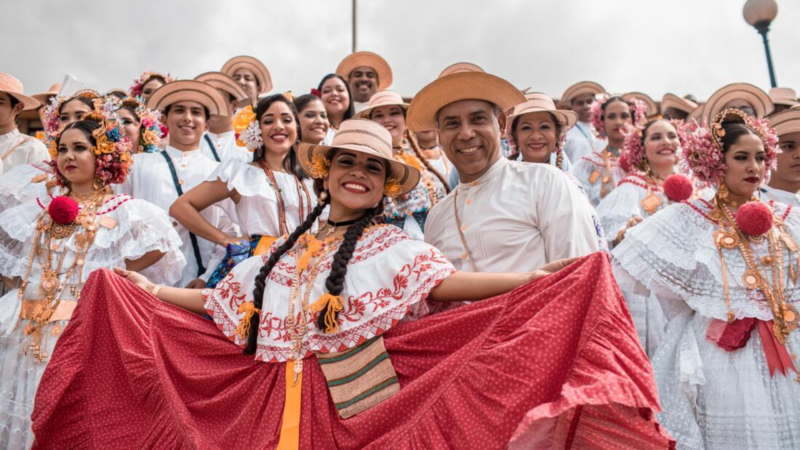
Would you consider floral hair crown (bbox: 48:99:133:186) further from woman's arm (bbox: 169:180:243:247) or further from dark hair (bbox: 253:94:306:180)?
dark hair (bbox: 253:94:306:180)

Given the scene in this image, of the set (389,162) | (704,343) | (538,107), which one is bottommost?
(704,343)

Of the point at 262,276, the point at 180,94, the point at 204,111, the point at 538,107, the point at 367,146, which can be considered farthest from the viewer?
the point at 204,111

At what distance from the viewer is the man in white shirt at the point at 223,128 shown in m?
7.41

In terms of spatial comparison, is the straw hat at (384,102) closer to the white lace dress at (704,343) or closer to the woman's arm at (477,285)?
the white lace dress at (704,343)

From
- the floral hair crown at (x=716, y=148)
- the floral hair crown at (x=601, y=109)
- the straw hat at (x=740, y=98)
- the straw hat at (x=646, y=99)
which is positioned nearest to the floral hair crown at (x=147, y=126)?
the floral hair crown at (x=716, y=148)

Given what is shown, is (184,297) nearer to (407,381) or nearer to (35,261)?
(407,381)

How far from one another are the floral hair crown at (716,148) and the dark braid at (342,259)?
3016 mm

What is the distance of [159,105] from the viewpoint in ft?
22.1

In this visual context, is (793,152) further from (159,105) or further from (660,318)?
(159,105)

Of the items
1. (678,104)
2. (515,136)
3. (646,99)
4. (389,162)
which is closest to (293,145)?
(389,162)

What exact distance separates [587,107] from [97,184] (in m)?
7.82

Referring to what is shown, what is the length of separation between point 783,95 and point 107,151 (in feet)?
35.1

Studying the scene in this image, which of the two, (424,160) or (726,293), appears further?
(424,160)

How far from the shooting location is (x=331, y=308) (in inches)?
125
